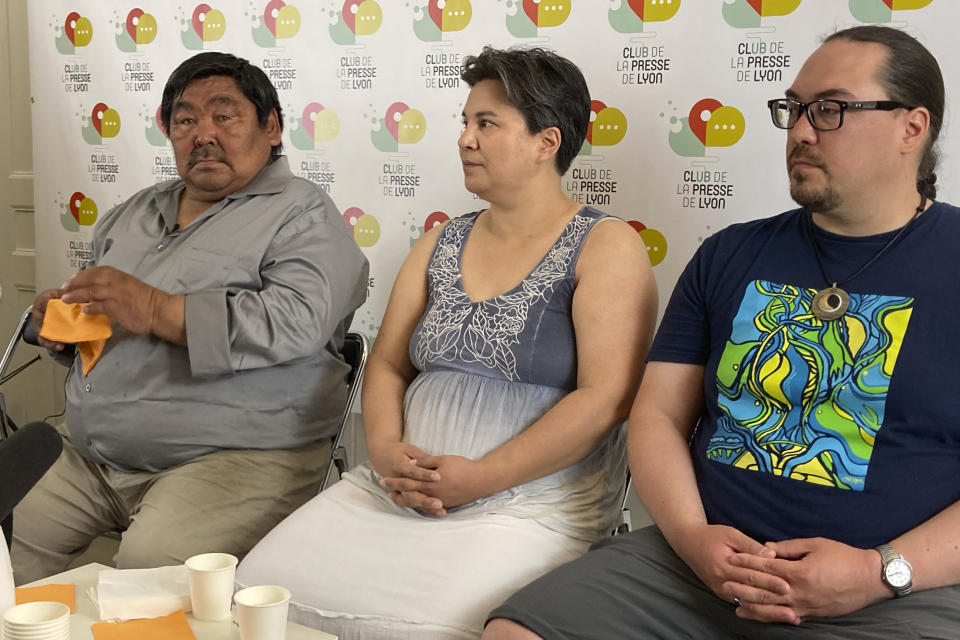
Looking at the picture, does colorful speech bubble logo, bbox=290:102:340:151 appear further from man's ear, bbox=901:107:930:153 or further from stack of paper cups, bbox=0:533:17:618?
stack of paper cups, bbox=0:533:17:618

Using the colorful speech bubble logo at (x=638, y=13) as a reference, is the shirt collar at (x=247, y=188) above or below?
below

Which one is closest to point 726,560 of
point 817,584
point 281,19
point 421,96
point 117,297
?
point 817,584

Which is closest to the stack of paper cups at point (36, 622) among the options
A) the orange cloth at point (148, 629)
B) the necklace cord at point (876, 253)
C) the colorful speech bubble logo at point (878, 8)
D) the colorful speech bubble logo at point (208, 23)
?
the orange cloth at point (148, 629)

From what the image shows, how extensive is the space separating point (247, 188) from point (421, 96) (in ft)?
2.46

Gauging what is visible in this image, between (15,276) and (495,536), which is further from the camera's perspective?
(15,276)

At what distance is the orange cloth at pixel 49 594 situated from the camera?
152 centimetres

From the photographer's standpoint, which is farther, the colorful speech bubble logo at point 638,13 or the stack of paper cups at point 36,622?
the colorful speech bubble logo at point 638,13

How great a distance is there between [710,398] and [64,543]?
5.09 ft

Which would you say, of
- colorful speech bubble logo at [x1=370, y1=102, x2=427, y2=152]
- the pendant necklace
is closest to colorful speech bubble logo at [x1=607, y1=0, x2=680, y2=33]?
colorful speech bubble logo at [x1=370, y1=102, x2=427, y2=152]

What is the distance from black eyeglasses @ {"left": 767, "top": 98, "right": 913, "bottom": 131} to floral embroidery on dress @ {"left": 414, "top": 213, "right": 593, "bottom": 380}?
489mm

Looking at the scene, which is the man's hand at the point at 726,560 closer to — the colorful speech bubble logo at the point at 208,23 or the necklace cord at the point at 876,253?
the necklace cord at the point at 876,253

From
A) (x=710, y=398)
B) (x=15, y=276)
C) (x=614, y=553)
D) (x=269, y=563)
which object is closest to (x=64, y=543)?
(x=269, y=563)

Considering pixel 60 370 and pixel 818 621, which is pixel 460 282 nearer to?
pixel 818 621

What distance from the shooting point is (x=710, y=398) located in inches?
70.0
